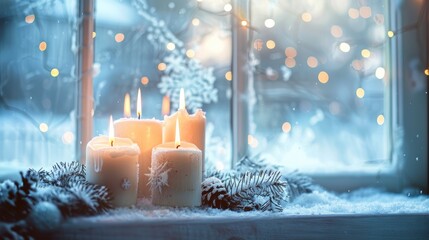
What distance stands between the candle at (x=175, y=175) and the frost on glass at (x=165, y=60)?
0.61 m

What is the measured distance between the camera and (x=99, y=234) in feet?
3.06

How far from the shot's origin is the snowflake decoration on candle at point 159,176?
1105 millimetres

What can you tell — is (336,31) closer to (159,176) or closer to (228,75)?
(228,75)

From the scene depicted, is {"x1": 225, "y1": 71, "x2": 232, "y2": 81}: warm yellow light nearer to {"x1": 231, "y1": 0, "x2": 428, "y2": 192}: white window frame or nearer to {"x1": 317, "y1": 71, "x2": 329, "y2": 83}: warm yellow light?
{"x1": 231, "y1": 0, "x2": 428, "y2": 192}: white window frame

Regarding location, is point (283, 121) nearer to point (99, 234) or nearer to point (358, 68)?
point (358, 68)

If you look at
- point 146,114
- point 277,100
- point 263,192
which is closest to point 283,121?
point 277,100

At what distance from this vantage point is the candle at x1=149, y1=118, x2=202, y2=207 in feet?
3.63

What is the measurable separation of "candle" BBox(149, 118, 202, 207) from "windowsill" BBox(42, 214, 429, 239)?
0.10m

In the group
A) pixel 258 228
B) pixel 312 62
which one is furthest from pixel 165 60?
pixel 258 228

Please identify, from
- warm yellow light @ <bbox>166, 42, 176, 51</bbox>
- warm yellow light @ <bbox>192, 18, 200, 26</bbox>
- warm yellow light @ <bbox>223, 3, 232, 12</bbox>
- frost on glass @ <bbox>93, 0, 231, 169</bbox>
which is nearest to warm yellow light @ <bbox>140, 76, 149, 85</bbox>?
frost on glass @ <bbox>93, 0, 231, 169</bbox>

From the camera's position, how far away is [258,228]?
3.50 feet

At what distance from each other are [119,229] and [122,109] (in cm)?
81

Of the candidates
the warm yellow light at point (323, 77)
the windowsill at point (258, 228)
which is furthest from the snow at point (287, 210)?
the warm yellow light at point (323, 77)

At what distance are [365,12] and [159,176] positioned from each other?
3.43 feet
